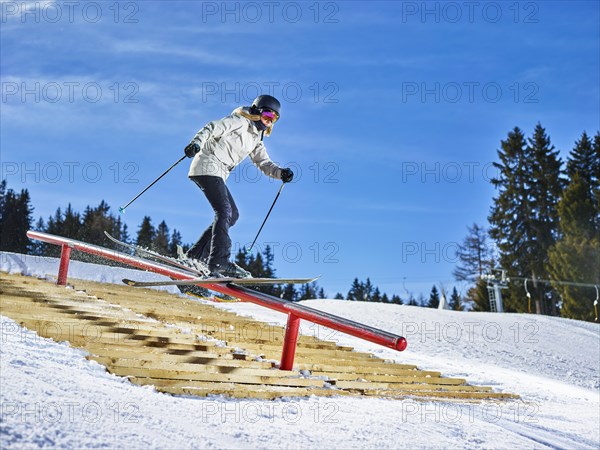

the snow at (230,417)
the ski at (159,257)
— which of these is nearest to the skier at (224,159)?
the ski at (159,257)

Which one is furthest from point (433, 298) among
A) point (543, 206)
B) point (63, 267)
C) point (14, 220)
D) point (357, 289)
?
point (63, 267)

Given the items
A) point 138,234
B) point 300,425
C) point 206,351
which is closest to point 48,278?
point 206,351

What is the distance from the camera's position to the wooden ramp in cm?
445

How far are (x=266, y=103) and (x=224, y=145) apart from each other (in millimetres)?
667

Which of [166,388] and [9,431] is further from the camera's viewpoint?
[166,388]

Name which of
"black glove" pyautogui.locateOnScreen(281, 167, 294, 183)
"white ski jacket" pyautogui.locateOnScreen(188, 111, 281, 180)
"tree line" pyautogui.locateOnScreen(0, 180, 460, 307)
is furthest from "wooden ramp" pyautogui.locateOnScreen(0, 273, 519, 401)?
"tree line" pyautogui.locateOnScreen(0, 180, 460, 307)

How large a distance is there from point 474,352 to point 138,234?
50015 millimetres

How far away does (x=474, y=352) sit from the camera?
11.4m

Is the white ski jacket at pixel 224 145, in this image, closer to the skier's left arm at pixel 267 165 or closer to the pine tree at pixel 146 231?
the skier's left arm at pixel 267 165

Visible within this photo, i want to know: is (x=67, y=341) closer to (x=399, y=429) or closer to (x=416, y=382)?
(x=399, y=429)

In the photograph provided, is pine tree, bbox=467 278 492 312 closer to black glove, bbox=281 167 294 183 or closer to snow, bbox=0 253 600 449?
snow, bbox=0 253 600 449

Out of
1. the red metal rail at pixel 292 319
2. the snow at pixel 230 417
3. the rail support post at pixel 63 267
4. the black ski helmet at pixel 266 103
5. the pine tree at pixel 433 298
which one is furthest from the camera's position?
the pine tree at pixel 433 298

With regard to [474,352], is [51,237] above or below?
above

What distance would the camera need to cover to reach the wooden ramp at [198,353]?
4.45m
